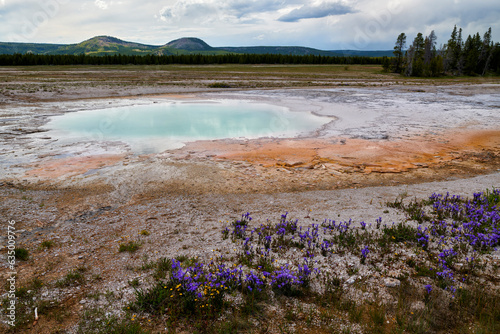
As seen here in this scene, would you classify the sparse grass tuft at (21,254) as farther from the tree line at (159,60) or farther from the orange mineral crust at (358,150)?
the tree line at (159,60)

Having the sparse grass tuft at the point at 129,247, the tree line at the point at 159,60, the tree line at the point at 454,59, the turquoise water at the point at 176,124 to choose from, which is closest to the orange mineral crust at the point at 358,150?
the turquoise water at the point at 176,124

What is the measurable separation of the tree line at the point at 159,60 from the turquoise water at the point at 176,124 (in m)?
89.2

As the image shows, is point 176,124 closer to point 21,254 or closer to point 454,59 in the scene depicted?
point 21,254

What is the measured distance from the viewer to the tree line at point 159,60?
94.7 meters

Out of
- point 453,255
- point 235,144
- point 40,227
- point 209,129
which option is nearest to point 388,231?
point 453,255

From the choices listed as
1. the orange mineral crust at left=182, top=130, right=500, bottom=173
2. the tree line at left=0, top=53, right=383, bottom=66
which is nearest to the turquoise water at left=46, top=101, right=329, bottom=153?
the orange mineral crust at left=182, top=130, right=500, bottom=173

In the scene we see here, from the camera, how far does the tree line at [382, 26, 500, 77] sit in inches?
2813

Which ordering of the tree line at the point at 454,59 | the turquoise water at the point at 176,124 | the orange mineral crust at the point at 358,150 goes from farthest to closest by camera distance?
the tree line at the point at 454,59, the turquoise water at the point at 176,124, the orange mineral crust at the point at 358,150

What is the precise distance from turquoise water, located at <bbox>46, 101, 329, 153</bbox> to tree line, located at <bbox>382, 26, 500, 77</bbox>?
64.7m

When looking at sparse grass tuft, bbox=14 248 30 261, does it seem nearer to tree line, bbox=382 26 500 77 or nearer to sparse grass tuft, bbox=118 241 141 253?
sparse grass tuft, bbox=118 241 141 253

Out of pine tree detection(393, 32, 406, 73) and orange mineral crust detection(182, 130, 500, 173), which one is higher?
pine tree detection(393, 32, 406, 73)

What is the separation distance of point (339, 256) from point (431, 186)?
5.48 meters

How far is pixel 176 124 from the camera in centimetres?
1875

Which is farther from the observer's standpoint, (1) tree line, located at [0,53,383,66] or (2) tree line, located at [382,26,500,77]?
(1) tree line, located at [0,53,383,66]
